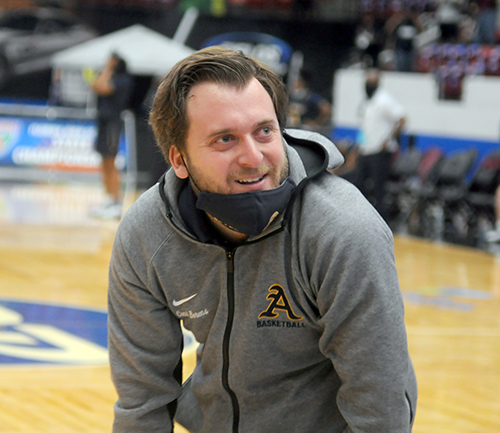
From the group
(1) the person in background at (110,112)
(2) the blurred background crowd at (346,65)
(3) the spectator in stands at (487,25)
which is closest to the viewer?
(1) the person in background at (110,112)

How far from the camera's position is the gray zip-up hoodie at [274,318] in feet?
5.34

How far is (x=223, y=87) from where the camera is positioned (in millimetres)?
1641

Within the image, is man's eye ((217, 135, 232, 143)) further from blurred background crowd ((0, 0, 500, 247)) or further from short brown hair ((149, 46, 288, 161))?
blurred background crowd ((0, 0, 500, 247))

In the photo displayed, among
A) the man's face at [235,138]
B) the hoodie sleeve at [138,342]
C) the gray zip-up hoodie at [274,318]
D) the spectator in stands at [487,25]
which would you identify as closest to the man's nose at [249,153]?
the man's face at [235,138]

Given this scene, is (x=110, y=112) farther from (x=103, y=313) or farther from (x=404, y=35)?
(x=404, y=35)

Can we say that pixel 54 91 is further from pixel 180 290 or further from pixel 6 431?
pixel 180 290

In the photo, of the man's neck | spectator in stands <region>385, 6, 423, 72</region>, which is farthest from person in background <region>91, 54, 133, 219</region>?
the man's neck

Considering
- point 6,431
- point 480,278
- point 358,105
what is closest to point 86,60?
point 358,105

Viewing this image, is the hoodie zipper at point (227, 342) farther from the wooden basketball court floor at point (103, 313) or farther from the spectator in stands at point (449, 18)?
the spectator in stands at point (449, 18)

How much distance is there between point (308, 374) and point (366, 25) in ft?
46.0

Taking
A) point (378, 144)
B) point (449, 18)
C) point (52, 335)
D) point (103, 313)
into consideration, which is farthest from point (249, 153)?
point (449, 18)

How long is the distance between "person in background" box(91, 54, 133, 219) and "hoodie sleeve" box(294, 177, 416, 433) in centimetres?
734

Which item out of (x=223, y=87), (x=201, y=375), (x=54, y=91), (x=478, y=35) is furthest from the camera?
(x=54, y=91)

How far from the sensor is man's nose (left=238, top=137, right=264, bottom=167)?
1.64m
